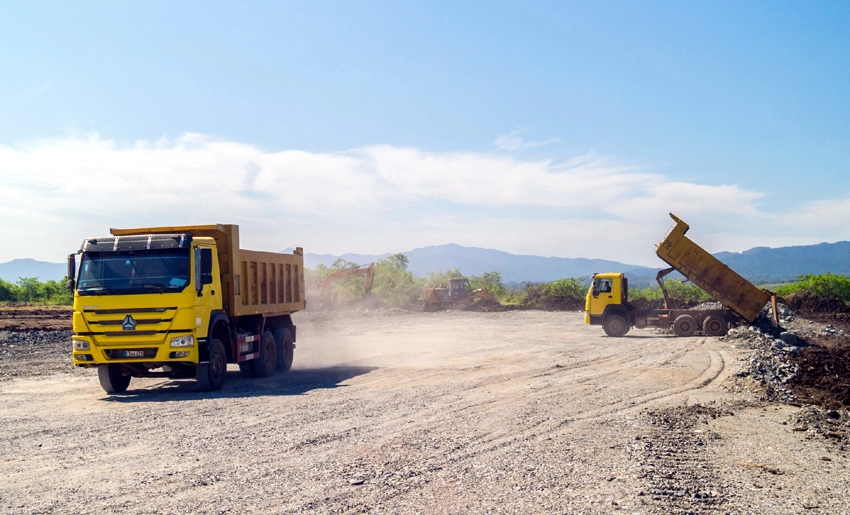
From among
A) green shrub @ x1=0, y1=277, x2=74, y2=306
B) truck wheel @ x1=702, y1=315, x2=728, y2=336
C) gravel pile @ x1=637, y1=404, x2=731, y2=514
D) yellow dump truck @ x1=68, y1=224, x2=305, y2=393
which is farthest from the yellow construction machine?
gravel pile @ x1=637, y1=404, x2=731, y2=514

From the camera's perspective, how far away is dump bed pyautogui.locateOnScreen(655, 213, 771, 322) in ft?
86.0

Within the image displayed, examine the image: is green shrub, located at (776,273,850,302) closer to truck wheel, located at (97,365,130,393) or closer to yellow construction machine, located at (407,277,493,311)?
yellow construction machine, located at (407,277,493,311)

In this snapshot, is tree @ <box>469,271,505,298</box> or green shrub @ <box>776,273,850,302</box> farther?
tree @ <box>469,271,505,298</box>

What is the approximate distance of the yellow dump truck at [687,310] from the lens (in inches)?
1035

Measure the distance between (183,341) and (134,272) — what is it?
1618 mm

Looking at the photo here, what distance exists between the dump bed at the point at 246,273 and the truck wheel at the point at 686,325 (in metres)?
16.0

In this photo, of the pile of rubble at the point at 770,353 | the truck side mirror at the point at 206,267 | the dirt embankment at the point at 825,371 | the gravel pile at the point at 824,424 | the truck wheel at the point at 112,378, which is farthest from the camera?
the pile of rubble at the point at 770,353

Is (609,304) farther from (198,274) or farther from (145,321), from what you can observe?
(145,321)

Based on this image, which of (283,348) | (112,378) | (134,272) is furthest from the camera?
(283,348)

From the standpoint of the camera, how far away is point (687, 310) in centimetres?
2708

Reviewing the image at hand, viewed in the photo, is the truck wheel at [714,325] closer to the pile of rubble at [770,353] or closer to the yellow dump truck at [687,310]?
the yellow dump truck at [687,310]

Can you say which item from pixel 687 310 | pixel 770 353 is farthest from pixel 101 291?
pixel 687 310

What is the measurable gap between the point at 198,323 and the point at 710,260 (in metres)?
20.2

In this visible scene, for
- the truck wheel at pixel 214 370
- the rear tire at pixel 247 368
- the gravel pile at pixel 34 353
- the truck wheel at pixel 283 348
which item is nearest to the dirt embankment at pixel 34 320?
the gravel pile at pixel 34 353
